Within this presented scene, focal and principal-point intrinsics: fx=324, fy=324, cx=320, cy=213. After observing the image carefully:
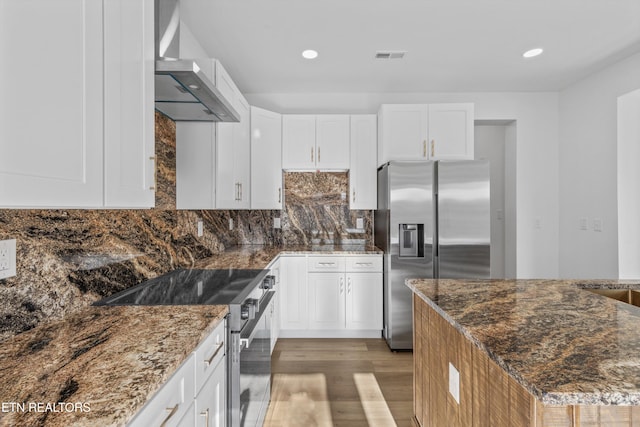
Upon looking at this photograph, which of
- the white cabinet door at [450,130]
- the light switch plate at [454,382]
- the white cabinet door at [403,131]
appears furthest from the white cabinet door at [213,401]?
the white cabinet door at [450,130]

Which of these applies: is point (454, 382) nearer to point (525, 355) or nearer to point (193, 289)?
point (525, 355)

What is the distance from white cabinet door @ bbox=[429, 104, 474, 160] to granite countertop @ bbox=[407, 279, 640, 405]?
2.01m

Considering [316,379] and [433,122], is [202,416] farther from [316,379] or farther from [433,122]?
[433,122]

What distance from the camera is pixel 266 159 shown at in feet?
11.2

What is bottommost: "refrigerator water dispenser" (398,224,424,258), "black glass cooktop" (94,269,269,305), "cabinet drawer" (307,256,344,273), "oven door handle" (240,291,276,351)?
"oven door handle" (240,291,276,351)

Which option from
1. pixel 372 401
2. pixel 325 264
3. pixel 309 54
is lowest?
pixel 372 401

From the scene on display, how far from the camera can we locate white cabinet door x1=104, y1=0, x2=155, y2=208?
3.25 feet

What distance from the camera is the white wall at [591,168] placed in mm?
3037

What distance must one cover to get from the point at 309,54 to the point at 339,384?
8.93 feet

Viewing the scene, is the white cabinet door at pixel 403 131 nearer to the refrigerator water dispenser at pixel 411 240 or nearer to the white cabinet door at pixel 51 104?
the refrigerator water dispenser at pixel 411 240

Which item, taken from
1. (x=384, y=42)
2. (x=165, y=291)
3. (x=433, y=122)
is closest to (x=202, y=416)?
(x=165, y=291)

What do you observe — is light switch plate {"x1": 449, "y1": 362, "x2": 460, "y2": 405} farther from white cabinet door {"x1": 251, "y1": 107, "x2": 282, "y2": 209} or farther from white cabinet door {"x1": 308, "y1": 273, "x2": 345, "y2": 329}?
white cabinet door {"x1": 251, "y1": 107, "x2": 282, "y2": 209}

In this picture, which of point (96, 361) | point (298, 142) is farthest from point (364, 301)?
point (96, 361)

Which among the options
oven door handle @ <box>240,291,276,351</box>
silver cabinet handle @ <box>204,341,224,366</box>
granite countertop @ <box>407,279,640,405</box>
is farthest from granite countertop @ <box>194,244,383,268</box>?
granite countertop @ <box>407,279,640,405</box>
